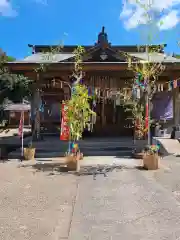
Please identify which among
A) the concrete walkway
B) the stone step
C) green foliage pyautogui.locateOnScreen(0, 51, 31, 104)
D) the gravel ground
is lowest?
the gravel ground

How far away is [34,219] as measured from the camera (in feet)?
14.4

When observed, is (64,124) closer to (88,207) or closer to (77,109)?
(77,109)

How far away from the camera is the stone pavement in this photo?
3.87m

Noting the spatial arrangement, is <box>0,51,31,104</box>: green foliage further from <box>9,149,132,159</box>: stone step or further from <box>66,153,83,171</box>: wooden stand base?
<box>66,153,83,171</box>: wooden stand base

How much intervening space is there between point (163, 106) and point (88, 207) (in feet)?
33.4

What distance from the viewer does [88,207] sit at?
4969mm

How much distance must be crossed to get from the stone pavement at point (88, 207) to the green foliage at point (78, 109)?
1.79m

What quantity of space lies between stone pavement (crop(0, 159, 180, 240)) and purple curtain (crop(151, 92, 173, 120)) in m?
7.04

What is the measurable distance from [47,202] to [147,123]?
17.9 feet

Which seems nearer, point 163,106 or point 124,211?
point 124,211

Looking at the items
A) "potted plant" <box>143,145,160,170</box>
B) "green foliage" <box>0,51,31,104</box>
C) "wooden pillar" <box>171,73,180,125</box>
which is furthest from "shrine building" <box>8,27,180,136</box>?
"potted plant" <box>143,145,160,170</box>

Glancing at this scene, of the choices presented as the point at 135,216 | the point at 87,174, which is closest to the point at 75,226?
A: the point at 135,216

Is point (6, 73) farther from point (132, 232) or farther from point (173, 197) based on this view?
point (132, 232)

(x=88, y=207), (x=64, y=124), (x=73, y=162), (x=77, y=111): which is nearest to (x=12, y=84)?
(x=64, y=124)
